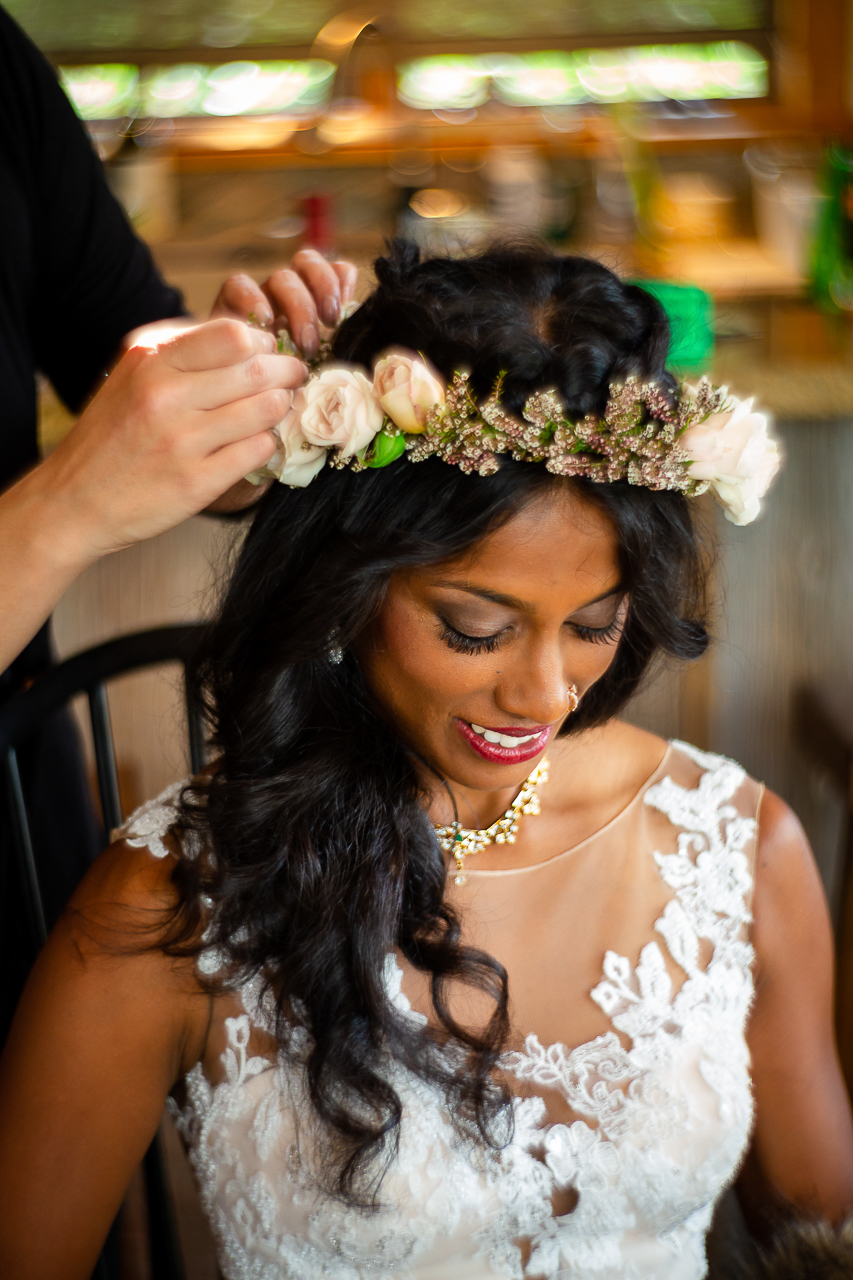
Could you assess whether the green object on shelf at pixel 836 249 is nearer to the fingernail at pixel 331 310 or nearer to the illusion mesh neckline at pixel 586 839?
the illusion mesh neckline at pixel 586 839

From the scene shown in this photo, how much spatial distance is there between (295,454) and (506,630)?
25 cm

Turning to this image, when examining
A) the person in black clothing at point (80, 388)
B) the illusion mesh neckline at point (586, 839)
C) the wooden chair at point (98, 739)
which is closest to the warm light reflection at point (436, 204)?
the person in black clothing at point (80, 388)

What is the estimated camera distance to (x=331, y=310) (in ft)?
3.99

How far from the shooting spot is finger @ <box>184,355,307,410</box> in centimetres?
83

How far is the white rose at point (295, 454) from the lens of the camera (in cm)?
93

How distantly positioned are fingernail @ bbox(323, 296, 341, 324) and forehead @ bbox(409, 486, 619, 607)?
0.37 metres

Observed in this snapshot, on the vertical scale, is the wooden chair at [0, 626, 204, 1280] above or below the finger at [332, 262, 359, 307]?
below

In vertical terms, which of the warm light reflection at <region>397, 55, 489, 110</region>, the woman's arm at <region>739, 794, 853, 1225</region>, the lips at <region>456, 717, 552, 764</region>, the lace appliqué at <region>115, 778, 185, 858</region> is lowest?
the woman's arm at <region>739, 794, 853, 1225</region>

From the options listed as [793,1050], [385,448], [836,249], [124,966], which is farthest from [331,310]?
[836,249]

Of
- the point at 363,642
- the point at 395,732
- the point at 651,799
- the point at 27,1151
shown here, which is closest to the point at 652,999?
the point at 651,799

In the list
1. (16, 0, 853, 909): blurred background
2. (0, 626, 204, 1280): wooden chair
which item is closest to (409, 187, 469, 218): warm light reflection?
(16, 0, 853, 909): blurred background

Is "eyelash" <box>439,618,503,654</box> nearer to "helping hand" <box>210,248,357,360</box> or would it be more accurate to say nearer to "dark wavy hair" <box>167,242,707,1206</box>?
"dark wavy hair" <box>167,242,707,1206</box>

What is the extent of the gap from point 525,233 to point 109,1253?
132cm

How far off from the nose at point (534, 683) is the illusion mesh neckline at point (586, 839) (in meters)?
0.30
